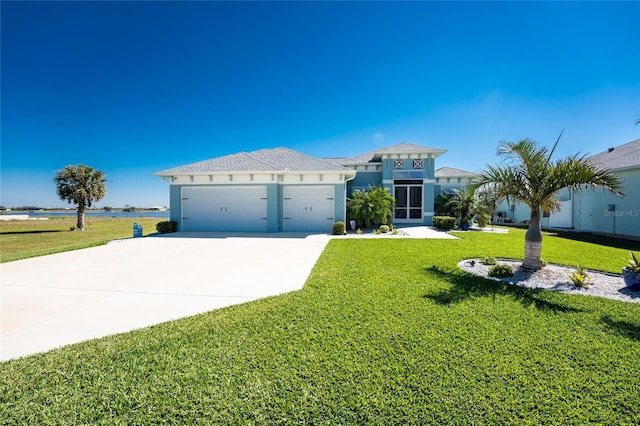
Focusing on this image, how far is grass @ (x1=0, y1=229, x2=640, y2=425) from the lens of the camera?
6.86 feet

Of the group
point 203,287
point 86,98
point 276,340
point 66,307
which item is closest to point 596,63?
point 276,340

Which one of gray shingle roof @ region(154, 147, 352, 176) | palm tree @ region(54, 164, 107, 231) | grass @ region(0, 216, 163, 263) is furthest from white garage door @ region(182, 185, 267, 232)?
palm tree @ region(54, 164, 107, 231)

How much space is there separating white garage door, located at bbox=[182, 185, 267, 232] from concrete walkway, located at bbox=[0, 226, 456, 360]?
5.80 meters

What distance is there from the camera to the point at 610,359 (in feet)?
9.11

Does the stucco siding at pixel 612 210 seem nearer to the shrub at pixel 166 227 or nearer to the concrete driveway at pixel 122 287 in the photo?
the concrete driveway at pixel 122 287

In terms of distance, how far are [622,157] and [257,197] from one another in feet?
75.5

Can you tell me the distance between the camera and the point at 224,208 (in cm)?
1484

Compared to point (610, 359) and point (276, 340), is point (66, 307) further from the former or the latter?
point (610, 359)

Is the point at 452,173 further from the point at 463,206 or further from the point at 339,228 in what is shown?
the point at 339,228

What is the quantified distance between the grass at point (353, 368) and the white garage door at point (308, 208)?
10.4m

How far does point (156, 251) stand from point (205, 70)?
32.9 feet

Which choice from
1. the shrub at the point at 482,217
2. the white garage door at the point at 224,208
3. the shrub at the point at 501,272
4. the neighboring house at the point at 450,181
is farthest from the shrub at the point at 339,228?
the neighboring house at the point at 450,181

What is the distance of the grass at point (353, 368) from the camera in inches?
82.3

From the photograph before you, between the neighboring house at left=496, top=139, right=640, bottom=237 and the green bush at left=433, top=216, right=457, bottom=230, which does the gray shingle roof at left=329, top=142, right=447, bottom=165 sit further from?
the neighboring house at left=496, top=139, right=640, bottom=237
